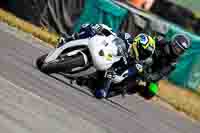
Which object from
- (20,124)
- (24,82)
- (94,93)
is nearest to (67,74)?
(94,93)

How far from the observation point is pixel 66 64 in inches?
403

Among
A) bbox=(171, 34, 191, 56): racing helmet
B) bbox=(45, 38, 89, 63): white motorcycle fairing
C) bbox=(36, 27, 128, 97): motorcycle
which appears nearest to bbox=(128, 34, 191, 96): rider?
bbox=(171, 34, 191, 56): racing helmet

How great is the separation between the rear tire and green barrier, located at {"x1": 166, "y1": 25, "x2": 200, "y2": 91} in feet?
20.0

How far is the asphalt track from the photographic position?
798 cm

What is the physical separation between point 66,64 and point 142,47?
4.57 ft

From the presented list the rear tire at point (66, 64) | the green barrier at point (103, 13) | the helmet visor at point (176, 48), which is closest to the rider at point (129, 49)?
the helmet visor at point (176, 48)

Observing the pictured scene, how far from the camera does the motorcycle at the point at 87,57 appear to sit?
33.8 ft

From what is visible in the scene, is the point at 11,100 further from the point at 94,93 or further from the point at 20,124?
the point at 94,93

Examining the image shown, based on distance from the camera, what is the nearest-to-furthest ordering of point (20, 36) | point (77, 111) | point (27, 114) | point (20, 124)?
point (20, 124) < point (27, 114) < point (77, 111) < point (20, 36)

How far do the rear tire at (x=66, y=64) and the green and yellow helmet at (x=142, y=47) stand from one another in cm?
98

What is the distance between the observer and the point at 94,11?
16875mm

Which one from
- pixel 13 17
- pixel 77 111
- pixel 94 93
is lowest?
pixel 13 17

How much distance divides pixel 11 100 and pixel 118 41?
2953 mm

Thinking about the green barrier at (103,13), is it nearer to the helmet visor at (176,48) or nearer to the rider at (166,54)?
the rider at (166,54)
